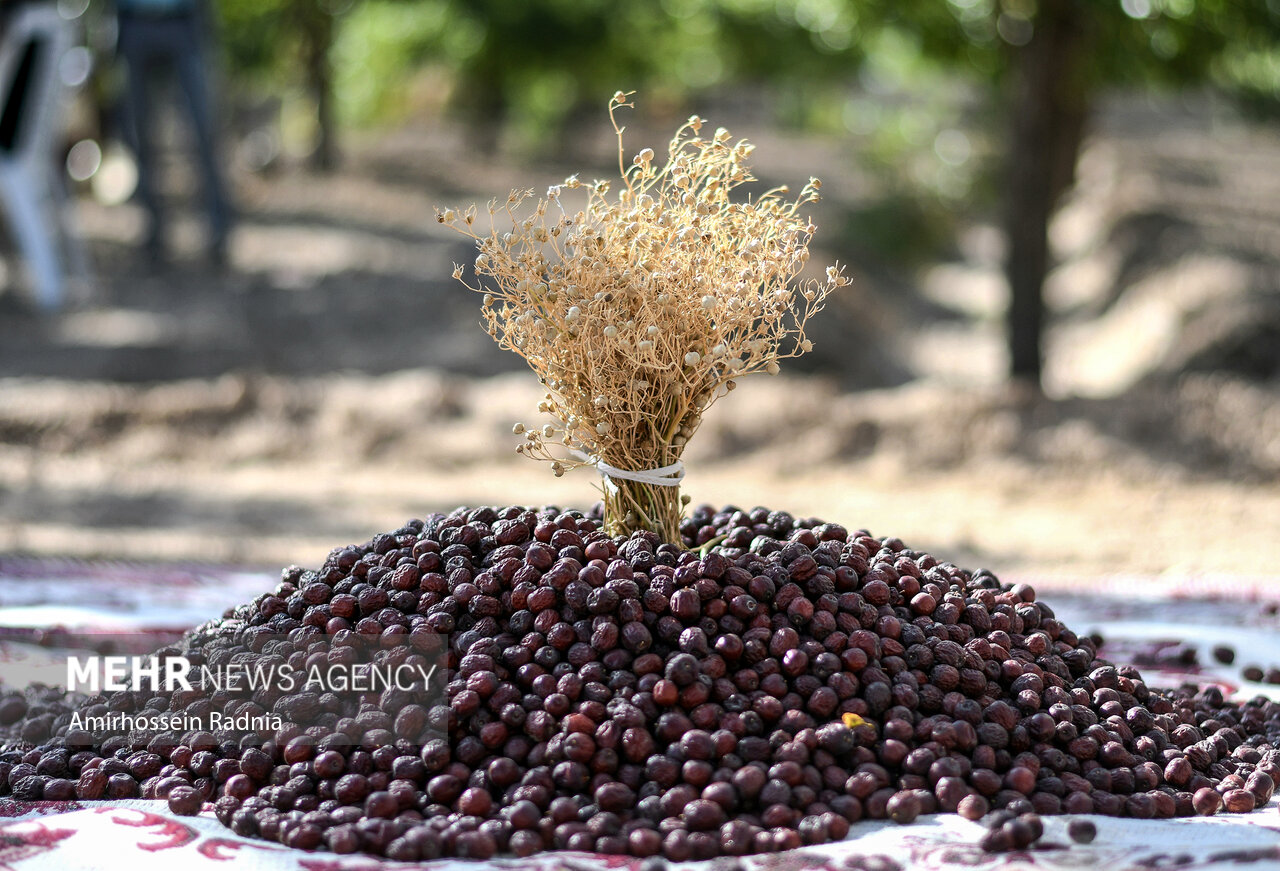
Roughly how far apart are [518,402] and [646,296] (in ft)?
19.1

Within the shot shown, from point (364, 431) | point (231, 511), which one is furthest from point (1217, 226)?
point (231, 511)

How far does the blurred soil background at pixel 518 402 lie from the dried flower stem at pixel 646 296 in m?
2.74

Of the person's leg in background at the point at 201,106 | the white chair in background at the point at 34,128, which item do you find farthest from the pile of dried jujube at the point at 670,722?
the person's leg in background at the point at 201,106

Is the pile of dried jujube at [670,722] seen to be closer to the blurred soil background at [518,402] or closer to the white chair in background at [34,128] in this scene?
the blurred soil background at [518,402]

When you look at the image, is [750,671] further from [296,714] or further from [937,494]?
[937,494]

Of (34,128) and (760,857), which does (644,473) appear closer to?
(760,857)

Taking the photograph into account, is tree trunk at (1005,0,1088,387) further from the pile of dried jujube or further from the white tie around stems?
the white tie around stems

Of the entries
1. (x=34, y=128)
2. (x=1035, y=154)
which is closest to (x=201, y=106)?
(x=34, y=128)

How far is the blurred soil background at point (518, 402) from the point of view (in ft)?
18.7

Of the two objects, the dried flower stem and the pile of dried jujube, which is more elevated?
the dried flower stem

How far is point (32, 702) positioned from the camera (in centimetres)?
247

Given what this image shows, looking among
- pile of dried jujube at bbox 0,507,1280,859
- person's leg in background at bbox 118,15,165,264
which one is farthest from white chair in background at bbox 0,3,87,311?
Result: pile of dried jujube at bbox 0,507,1280,859

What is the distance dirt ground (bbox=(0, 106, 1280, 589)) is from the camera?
5.64m

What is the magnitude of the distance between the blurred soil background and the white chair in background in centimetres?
76
